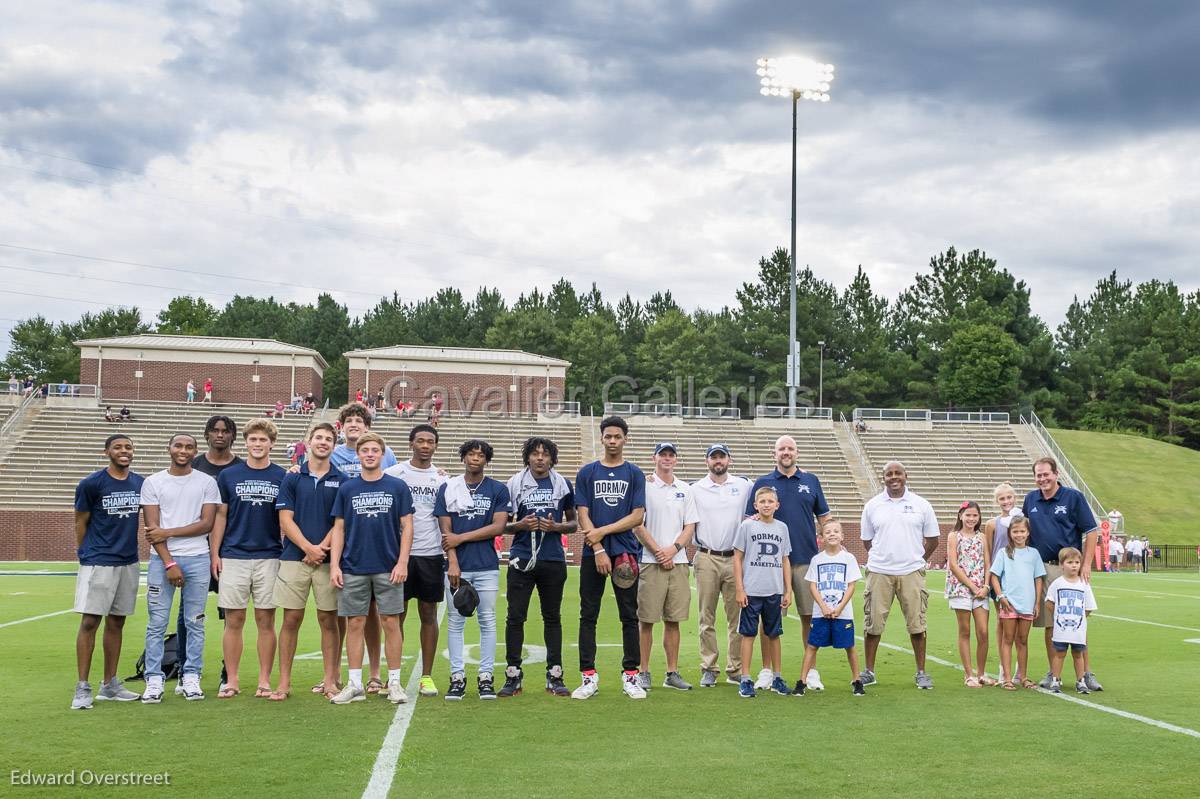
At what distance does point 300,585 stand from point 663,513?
9.47 ft

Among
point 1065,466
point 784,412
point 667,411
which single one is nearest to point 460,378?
point 667,411

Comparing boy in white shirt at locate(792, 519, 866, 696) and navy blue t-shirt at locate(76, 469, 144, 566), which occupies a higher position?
navy blue t-shirt at locate(76, 469, 144, 566)

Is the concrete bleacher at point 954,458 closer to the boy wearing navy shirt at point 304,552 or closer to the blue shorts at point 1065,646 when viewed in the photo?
the blue shorts at point 1065,646

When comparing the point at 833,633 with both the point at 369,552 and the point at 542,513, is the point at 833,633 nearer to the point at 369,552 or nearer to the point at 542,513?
the point at 542,513

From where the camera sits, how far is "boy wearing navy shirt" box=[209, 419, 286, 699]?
7.65 m

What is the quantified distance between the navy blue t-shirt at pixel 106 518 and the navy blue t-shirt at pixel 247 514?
2.04 feet

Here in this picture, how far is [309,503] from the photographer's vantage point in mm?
7652

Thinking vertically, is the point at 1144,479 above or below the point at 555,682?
above

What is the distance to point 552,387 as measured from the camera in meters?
47.3

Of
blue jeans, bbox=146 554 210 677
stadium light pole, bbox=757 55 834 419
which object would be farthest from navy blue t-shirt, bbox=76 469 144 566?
stadium light pole, bbox=757 55 834 419

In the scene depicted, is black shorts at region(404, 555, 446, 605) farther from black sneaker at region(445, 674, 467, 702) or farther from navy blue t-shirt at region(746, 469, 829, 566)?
navy blue t-shirt at region(746, 469, 829, 566)

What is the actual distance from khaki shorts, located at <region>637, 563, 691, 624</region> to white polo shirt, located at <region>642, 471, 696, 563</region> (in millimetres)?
123

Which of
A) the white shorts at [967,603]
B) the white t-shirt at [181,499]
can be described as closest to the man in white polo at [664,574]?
the white shorts at [967,603]

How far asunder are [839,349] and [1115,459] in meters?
20.8
